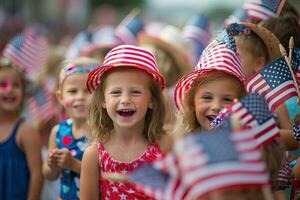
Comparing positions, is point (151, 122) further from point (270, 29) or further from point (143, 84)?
point (270, 29)

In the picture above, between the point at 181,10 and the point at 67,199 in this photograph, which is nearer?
the point at 67,199

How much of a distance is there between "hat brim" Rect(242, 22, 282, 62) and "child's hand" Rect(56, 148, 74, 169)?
67.9 inches

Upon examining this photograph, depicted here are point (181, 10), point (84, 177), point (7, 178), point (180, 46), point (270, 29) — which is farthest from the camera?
point (181, 10)

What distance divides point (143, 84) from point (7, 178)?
2.56m

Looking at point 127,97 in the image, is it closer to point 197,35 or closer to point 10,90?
point 10,90

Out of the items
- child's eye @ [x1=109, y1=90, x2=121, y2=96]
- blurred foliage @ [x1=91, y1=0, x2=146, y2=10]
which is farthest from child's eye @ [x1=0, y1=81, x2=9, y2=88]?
blurred foliage @ [x1=91, y1=0, x2=146, y2=10]

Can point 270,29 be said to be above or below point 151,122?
above

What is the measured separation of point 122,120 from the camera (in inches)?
212

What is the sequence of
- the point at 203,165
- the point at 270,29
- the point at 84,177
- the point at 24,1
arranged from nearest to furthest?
the point at 203,165
the point at 84,177
the point at 270,29
the point at 24,1

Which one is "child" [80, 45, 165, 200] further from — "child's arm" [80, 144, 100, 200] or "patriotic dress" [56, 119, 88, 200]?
"patriotic dress" [56, 119, 88, 200]

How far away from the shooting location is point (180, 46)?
32.9 feet

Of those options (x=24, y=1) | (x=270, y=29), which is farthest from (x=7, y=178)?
(x=24, y=1)

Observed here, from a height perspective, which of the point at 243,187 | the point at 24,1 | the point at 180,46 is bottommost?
the point at 243,187

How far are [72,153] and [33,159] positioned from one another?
942 mm
